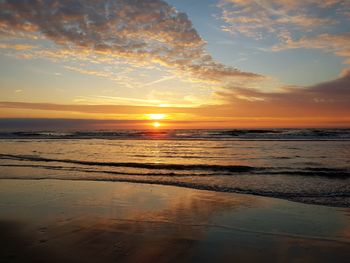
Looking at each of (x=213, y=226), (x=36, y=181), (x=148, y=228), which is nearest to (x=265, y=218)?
(x=213, y=226)

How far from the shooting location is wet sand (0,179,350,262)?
207 inches

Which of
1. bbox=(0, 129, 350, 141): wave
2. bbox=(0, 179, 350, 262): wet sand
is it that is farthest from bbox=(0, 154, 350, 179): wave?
bbox=(0, 129, 350, 141): wave

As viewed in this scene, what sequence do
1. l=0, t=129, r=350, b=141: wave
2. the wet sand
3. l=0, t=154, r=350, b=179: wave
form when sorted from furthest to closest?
l=0, t=129, r=350, b=141: wave < l=0, t=154, r=350, b=179: wave < the wet sand

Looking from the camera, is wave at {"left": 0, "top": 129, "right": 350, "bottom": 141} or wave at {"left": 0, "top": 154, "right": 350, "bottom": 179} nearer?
wave at {"left": 0, "top": 154, "right": 350, "bottom": 179}

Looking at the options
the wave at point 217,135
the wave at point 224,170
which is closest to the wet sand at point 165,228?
the wave at point 224,170

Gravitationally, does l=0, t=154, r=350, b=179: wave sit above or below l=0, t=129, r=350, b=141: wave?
below

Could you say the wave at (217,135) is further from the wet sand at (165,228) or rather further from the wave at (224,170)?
the wet sand at (165,228)

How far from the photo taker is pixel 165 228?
664 cm

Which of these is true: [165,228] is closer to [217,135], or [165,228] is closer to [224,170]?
[224,170]

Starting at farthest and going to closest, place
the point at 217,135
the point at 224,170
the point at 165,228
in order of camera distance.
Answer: the point at 217,135 → the point at 224,170 → the point at 165,228

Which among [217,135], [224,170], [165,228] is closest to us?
[165,228]

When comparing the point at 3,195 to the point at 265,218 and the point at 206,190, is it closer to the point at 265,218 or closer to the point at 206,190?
the point at 206,190

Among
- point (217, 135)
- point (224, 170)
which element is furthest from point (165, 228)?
point (217, 135)

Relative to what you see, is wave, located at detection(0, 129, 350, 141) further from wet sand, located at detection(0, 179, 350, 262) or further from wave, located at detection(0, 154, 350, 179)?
wet sand, located at detection(0, 179, 350, 262)
